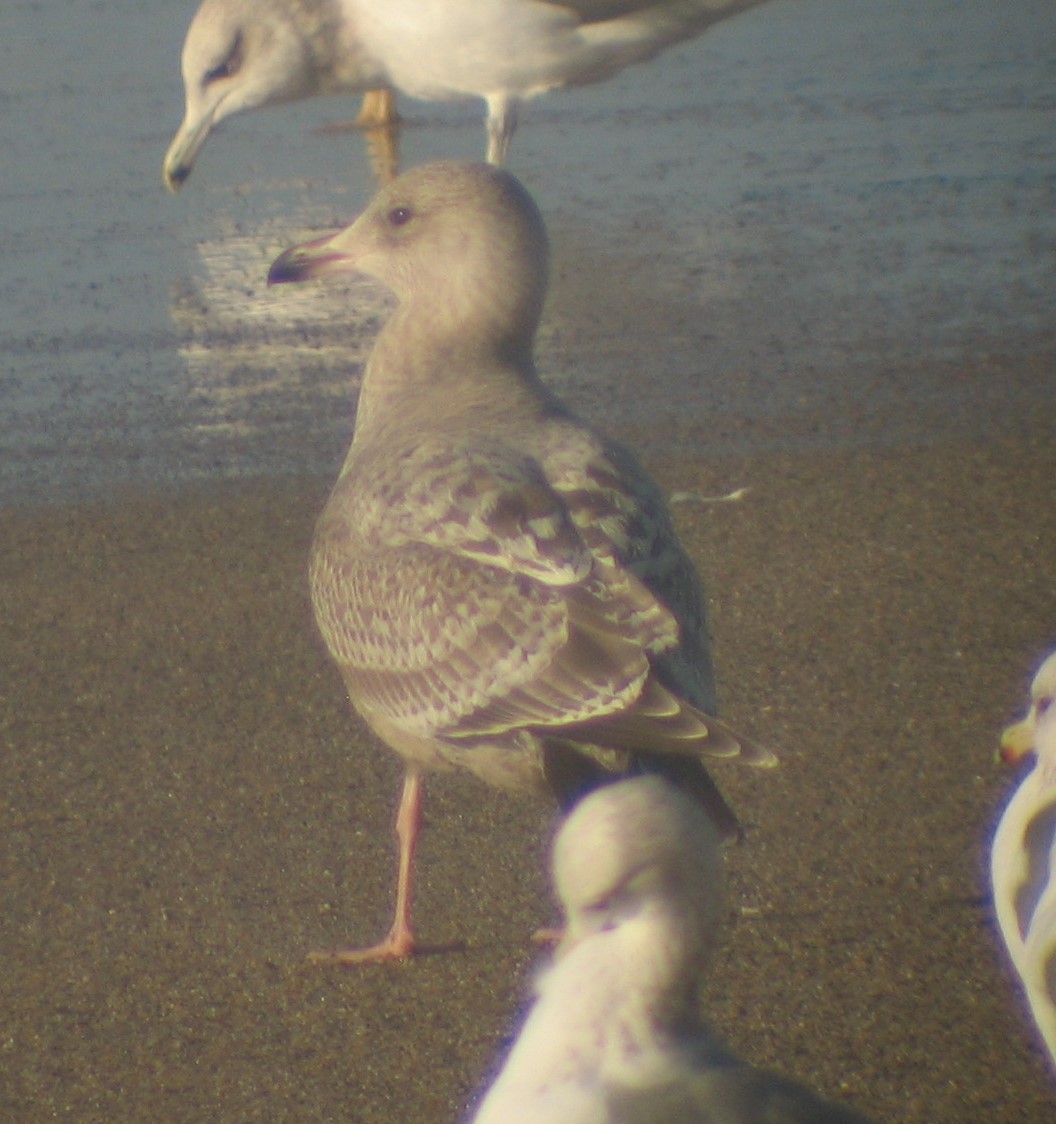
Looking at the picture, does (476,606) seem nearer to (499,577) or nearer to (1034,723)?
(499,577)

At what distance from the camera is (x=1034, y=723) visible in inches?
153

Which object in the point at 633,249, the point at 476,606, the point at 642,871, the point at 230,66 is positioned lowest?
the point at 633,249

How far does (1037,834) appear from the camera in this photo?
3.52 metres

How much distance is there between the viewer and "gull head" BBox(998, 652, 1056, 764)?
12.6 ft

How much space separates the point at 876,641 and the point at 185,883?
200 cm

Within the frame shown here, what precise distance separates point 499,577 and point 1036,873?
3.77ft

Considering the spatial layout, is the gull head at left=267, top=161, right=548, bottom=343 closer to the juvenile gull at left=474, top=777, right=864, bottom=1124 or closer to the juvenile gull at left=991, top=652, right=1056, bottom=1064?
the juvenile gull at left=991, top=652, right=1056, bottom=1064

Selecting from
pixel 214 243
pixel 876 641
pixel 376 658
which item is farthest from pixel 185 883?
pixel 214 243

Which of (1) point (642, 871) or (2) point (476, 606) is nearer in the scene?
(1) point (642, 871)

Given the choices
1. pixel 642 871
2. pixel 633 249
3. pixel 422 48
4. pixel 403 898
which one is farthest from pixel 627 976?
pixel 422 48

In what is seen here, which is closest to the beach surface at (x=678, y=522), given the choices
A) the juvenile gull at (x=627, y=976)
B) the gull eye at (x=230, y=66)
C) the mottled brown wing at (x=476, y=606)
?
the mottled brown wing at (x=476, y=606)

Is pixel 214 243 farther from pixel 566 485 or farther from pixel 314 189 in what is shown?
pixel 566 485

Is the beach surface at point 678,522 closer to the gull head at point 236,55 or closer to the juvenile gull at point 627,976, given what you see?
the gull head at point 236,55

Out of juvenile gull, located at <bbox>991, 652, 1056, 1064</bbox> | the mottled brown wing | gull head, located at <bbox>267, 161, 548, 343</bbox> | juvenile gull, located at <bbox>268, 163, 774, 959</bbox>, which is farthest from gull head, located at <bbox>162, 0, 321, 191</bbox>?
juvenile gull, located at <bbox>991, 652, 1056, 1064</bbox>
